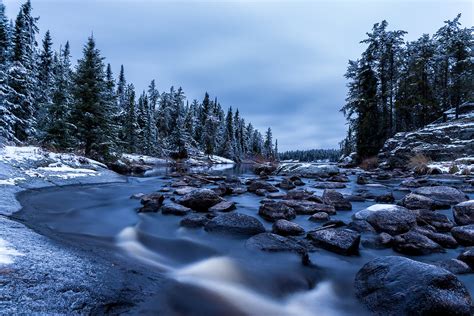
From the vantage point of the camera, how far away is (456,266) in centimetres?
338

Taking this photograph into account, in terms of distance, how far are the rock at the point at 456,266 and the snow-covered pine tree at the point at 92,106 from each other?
1812cm

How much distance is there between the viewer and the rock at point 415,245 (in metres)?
4.02

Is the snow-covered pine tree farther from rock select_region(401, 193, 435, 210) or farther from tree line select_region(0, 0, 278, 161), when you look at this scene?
rock select_region(401, 193, 435, 210)

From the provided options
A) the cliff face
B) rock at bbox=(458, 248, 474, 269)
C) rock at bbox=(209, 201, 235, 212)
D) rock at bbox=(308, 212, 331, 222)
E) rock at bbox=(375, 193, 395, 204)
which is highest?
the cliff face

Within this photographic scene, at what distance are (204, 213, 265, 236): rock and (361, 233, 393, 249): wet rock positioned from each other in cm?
184

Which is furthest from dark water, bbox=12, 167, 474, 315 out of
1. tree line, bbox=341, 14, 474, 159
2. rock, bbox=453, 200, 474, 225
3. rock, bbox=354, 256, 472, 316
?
tree line, bbox=341, 14, 474, 159

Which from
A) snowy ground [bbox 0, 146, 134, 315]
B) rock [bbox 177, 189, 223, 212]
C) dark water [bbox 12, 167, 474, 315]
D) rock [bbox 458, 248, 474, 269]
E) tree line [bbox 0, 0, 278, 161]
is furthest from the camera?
tree line [bbox 0, 0, 278, 161]

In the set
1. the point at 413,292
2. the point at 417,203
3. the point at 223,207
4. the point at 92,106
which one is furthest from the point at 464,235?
the point at 92,106

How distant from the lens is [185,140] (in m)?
50.0

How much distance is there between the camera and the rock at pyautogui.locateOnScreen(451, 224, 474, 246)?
4.37 metres

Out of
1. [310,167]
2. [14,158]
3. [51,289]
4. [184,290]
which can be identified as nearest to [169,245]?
[184,290]

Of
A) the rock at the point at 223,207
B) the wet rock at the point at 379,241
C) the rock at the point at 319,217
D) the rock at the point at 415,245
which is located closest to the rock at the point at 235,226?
the rock at the point at 223,207

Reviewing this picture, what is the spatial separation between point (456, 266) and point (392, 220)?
160 cm

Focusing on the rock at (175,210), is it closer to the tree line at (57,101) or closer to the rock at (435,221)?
the rock at (435,221)
